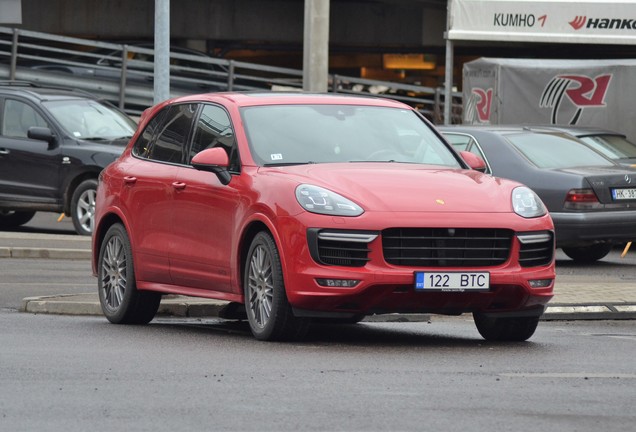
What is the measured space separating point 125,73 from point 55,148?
13.1m

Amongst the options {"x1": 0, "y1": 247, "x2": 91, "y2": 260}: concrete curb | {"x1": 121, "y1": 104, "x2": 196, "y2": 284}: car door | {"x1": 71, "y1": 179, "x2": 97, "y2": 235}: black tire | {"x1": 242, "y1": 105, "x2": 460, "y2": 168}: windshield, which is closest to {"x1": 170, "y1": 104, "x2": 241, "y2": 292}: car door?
{"x1": 121, "y1": 104, "x2": 196, "y2": 284}: car door

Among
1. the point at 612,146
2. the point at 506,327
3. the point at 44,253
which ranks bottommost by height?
the point at 44,253

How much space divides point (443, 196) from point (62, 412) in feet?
12.0

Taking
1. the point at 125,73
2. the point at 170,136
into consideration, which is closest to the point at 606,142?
the point at 170,136

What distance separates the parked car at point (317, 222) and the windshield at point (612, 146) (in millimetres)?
8171

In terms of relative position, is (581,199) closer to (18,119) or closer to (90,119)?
(90,119)

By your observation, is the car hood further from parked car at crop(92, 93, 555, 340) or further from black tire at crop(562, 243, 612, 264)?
black tire at crop(562, 243, 612, 264)

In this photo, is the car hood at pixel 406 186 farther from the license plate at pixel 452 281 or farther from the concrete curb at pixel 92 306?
the concrete curb at pixel 92 306

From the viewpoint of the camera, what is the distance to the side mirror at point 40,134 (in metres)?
22.2

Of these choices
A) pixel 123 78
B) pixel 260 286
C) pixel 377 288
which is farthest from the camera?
pixel 123 78

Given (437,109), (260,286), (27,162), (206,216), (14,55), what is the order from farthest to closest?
(437,109), (14,55), (27,162), (206,216), (260,286)

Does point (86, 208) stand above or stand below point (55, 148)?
below

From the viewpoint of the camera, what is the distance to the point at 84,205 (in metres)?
22.3

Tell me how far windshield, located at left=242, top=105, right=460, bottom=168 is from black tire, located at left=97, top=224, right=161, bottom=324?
1.61m
